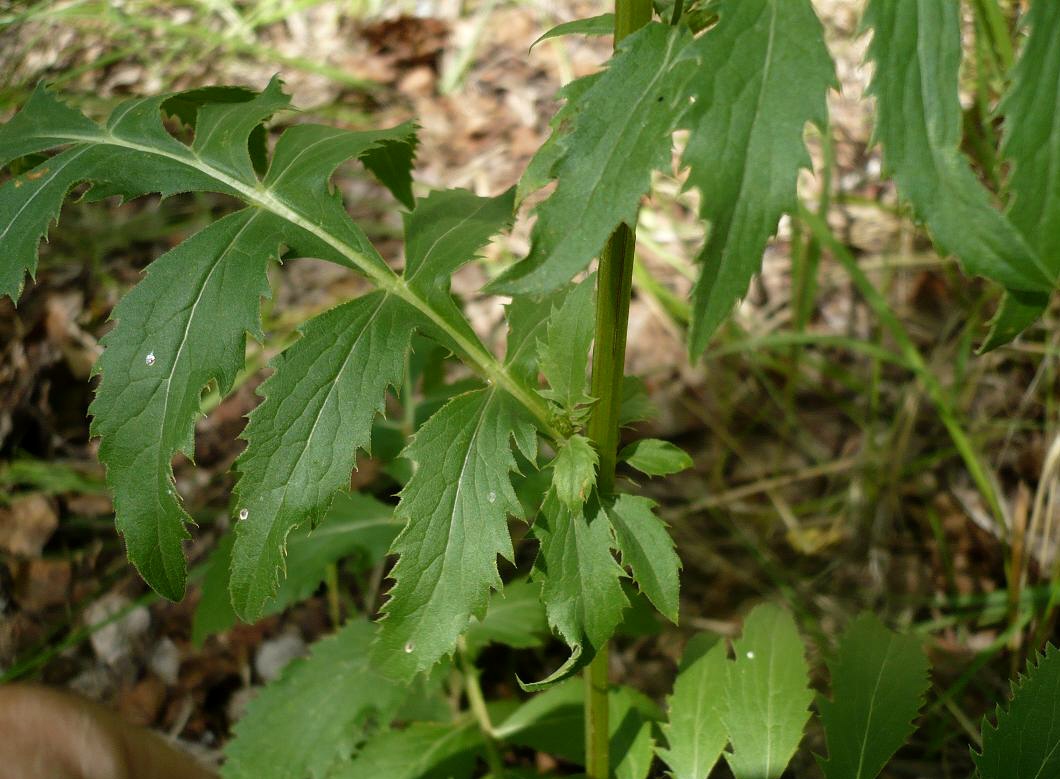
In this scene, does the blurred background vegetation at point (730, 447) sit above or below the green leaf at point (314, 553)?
below

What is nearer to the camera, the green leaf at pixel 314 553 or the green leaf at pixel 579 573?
the green leaf at pixel 579 573

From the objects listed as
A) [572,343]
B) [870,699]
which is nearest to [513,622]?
[870,699]

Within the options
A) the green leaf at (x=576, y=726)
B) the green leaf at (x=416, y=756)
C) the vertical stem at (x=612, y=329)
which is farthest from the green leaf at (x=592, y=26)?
the green leaf at (x=416, y=756)

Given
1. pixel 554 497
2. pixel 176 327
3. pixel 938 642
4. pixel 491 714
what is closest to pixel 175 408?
pixel 176 327

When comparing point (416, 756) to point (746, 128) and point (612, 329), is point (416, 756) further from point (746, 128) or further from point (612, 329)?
point (746, 128)

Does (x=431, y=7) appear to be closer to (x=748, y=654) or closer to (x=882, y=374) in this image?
(x=882, y=374)

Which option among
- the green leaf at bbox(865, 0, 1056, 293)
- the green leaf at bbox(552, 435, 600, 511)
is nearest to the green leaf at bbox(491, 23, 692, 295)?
the green leaf at bbox(865, 0, 1056, 293)

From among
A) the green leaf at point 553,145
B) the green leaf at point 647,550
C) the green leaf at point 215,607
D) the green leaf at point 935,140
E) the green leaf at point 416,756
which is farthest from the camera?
the green leaf at point 215,607

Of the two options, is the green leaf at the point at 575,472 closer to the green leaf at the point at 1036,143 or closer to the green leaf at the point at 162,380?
the green leaf at the point at 162,380
